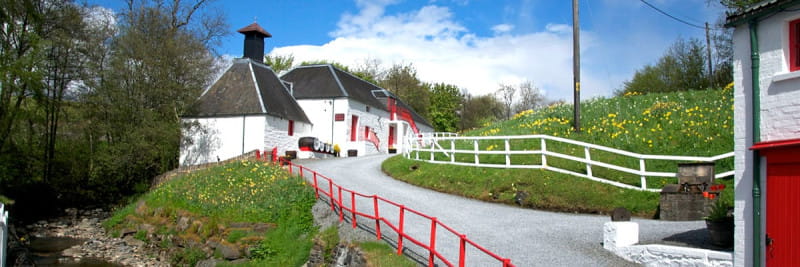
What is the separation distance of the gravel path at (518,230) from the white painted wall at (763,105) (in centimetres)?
175

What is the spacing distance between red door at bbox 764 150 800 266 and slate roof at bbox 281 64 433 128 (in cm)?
2794

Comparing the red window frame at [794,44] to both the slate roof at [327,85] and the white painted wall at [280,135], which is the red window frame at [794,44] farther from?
the slate roof at [327,85]

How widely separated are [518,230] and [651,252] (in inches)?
117

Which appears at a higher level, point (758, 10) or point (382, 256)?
point (758, 10)

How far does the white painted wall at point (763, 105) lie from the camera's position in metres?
7.33

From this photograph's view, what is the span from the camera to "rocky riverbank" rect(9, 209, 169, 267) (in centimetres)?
1650

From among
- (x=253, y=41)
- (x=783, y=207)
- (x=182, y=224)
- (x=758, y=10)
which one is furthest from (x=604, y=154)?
(x=253, y=41)

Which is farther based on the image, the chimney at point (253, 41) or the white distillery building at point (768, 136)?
the chimney at point (253, 41)

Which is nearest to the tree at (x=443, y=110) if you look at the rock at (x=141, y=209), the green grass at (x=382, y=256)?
the rock at (x=141, y=209)

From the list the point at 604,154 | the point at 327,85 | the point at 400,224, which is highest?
the point at 327,85

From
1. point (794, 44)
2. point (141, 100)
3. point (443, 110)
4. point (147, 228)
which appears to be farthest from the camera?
point (443, 110)

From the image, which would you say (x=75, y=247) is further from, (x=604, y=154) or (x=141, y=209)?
(x=604, y=154)

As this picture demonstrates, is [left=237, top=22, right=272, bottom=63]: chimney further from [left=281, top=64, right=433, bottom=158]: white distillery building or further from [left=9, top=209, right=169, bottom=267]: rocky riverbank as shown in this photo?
[left=9, top=209, right=169, bottom=267]: rocky riverbank

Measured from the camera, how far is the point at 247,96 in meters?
29.7
